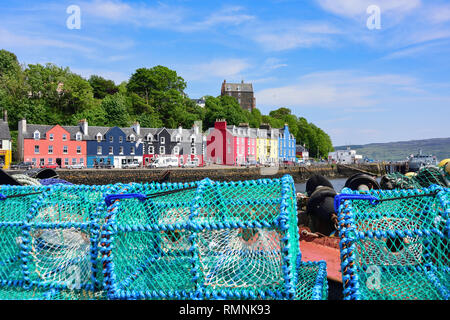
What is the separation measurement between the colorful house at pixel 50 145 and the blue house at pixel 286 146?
128 ft

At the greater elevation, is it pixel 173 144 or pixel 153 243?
pixel 173 144

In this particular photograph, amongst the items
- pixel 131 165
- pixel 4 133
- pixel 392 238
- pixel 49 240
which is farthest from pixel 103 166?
pixel 392 238

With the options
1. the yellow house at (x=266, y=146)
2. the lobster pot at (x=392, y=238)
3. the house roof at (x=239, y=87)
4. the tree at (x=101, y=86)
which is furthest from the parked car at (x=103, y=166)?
the house roof at (x=239, y=87)

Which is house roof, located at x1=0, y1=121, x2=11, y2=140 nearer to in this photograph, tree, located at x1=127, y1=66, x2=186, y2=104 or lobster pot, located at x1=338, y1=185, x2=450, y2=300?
tree, located at x1=127, y1=66, x2=186, y2=104

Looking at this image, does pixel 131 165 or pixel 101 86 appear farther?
pixel 101 86

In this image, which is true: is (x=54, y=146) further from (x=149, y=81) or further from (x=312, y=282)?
(x=312, y=282)

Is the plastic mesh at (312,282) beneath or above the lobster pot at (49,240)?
beneath

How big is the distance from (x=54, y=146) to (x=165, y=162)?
13.4 metres

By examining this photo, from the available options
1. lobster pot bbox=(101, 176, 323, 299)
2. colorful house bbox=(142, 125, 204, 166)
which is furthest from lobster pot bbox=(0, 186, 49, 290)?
colorful house bbox=(142, 125, 204, 166)

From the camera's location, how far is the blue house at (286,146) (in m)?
73.0

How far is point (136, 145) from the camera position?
49.6 m

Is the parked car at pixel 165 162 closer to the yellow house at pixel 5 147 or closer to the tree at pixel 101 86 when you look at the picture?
the yellow house at pixel 5 147

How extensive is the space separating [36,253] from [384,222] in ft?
11.6

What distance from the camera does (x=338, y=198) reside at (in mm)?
3391
